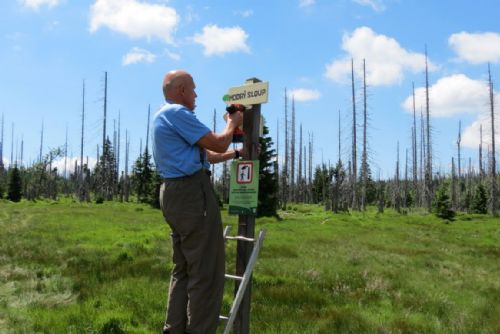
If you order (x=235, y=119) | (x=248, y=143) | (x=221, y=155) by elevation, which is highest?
(x=235, y=119)

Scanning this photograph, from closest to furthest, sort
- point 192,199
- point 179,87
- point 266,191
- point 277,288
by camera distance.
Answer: point 192,199 < point 179,87 < point 277,288 < point 266,191

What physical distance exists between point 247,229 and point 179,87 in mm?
1682

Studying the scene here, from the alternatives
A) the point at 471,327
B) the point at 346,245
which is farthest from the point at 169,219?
the point at 346,245

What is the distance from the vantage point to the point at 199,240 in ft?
14.3

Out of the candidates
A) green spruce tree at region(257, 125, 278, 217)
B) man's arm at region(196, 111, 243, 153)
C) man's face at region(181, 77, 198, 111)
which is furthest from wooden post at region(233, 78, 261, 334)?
green spruce tree at region(257, 125, 278, 217)

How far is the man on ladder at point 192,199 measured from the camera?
4352 millimetres

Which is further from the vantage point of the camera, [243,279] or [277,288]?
[277,288]

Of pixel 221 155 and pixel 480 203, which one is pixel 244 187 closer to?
pixel 221 155

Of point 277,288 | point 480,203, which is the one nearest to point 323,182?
point 480,203

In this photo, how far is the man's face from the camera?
15.2 ft

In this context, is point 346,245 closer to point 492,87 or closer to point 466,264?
point 466,264

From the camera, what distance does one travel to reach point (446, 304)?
9609 millimetres

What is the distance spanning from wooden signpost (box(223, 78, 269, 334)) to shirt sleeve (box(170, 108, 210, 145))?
993 millimetres

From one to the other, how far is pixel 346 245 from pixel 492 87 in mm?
50226
